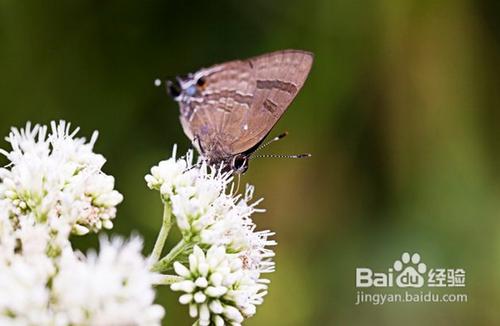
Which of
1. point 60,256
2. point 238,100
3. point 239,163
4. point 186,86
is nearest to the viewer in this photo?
point 60,256

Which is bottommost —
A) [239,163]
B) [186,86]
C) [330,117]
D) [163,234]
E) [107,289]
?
[107,289]

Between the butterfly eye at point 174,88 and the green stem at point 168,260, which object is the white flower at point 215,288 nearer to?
the green stem at point 168,260

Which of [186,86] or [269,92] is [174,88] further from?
[269,92]

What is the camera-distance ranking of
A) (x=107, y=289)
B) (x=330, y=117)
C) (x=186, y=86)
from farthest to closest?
1. (x=330, y=117)
2. (x=186, y=86)
3. (x=107, y=289)

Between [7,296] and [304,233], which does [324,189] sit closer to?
[304,233]

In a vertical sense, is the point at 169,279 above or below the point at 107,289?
above

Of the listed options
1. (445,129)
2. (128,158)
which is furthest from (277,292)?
(445,129)

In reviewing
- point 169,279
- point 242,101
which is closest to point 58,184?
point 169,279

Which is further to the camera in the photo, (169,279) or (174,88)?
(174,88)
